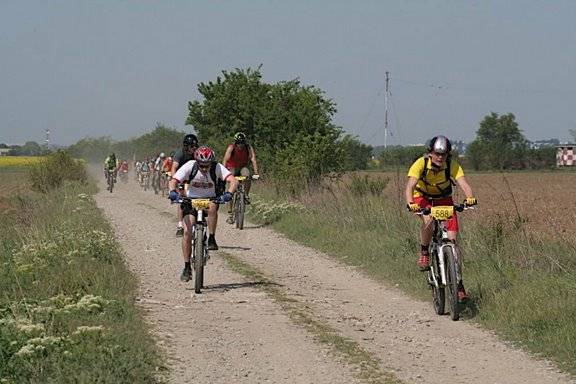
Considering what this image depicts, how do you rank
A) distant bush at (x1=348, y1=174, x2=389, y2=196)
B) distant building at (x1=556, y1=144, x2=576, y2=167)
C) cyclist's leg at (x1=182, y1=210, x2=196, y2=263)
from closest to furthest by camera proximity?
cyclist's leg at (x1=182, y1=210, x2=196, y2=263) < distant bush at (x1=348, y1=174, x2=389, y2=196) < distant building at (x1=556, y1=144, x2=576, y2=167)

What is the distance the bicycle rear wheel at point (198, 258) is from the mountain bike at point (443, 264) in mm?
2814

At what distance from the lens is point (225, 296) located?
11.2 metres

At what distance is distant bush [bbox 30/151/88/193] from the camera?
1708 inches

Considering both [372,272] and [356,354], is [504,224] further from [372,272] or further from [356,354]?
[356,354]

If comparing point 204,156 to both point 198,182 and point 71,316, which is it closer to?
point 198,182

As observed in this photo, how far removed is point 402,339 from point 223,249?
303 inches

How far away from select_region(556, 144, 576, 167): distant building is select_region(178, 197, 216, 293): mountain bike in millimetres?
94588

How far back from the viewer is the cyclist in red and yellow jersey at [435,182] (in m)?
10.2

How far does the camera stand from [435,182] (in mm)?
10523

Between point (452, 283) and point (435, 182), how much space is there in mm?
→ 1288

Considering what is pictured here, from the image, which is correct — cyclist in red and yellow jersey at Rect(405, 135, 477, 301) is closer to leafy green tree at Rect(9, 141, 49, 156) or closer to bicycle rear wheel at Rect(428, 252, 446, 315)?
bicycle rear wheel at Rect(428, 252, 446, 315)

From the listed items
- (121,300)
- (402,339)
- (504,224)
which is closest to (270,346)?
(402,339)

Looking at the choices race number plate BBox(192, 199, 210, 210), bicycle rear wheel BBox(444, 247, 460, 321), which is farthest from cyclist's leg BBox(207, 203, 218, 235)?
bicycle rear wheel BBox(444, 247, 460, 321)

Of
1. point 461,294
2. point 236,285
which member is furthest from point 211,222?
point 461,294
